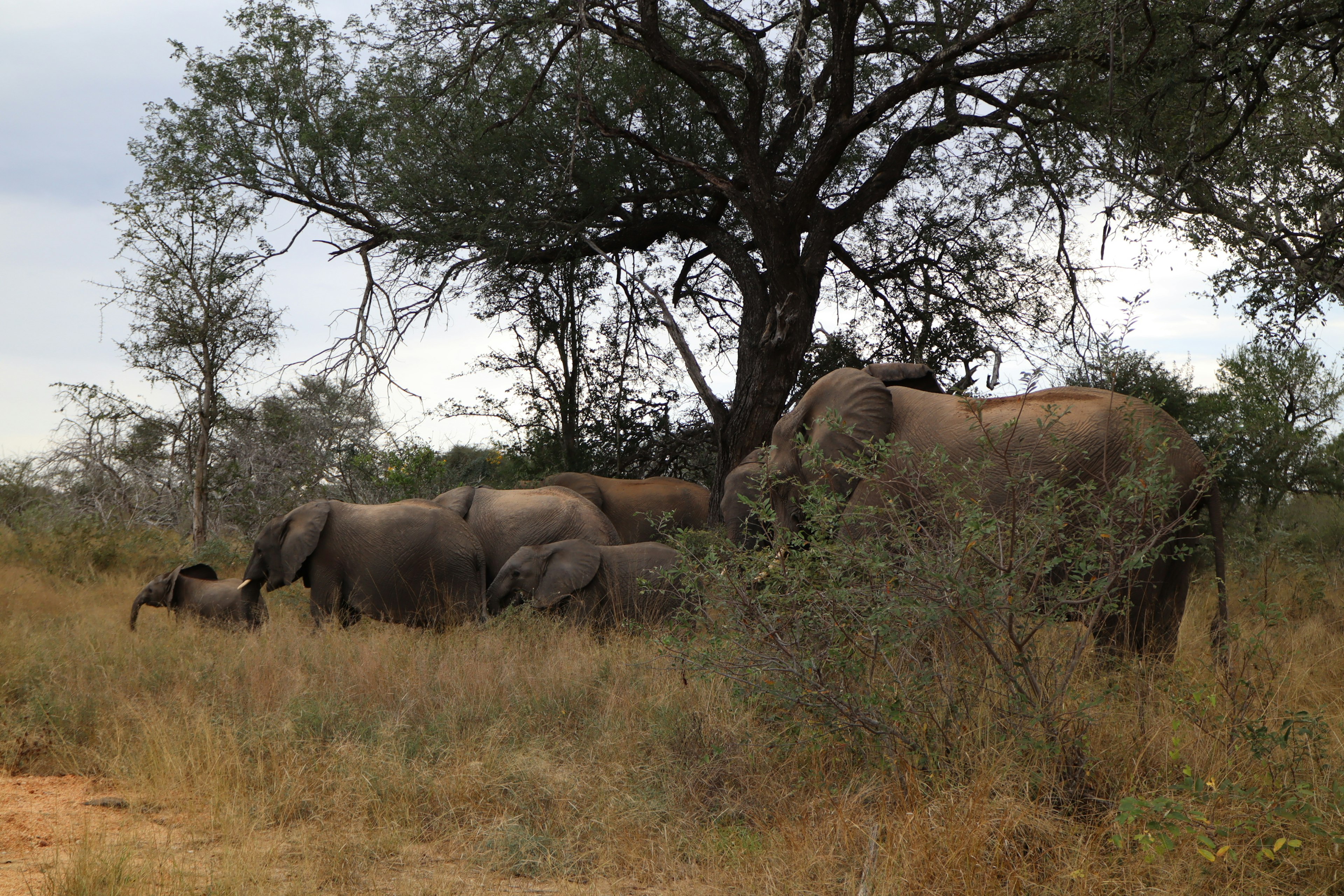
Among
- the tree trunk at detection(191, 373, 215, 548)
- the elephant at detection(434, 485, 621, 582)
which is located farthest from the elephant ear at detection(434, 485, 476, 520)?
the tree trunk at detection(191, 373, 215, 548)

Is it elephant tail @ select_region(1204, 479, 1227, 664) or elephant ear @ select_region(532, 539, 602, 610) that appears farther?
elephant ear @ select_region(532, 539, 602, 610)

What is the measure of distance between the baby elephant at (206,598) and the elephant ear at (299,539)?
0.33 m

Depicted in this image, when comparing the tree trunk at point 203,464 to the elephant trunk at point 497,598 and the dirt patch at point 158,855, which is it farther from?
the dirt patch at point 158,855

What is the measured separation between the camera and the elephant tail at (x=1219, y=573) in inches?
216

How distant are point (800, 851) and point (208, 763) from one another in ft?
9.56

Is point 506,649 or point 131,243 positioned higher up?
point 131,243

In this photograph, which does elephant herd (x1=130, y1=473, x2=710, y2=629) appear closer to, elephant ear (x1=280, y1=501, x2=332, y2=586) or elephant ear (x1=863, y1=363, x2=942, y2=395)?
elephant ear (x1=280, y1=501, x2=332, y2=586)

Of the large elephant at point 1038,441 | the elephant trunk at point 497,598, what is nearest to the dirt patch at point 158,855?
the large elephant at point 1038,441

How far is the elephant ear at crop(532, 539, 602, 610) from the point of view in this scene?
31.6 feet

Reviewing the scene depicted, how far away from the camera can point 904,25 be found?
1297 centimetres

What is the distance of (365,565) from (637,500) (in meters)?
4.52

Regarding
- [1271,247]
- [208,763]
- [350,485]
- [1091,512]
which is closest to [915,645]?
[1091,512]

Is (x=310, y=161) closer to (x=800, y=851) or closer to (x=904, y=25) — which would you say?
(x=904, y=25)

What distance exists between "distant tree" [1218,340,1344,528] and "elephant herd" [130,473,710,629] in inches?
259
